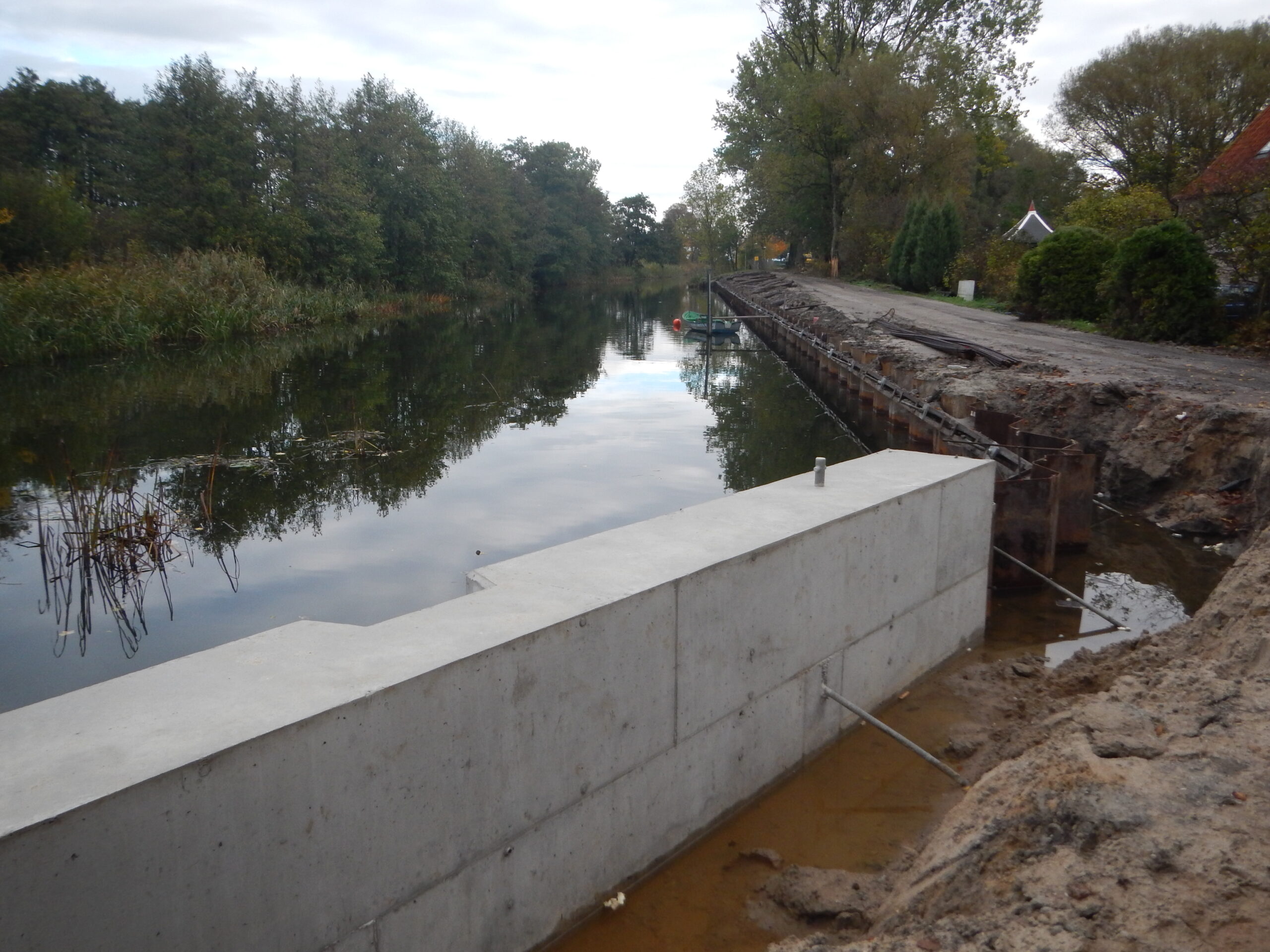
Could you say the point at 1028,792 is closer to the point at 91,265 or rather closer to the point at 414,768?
the point at 414,768

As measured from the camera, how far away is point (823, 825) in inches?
183

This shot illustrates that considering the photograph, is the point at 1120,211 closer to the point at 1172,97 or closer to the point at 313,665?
the point at 1172,97

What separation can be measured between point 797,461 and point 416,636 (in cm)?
1051

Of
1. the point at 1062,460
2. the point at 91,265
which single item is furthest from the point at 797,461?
the point at 91,265

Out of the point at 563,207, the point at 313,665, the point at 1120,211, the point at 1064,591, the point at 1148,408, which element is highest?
the point at 563,207

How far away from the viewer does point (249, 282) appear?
3055 cm

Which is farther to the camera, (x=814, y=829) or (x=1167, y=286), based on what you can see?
(x=1167, y=286)

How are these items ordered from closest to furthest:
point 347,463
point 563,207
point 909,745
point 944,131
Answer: point 909,745 → point 347,463 → point 944,131 → point 563,207

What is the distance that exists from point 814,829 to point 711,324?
27485mm

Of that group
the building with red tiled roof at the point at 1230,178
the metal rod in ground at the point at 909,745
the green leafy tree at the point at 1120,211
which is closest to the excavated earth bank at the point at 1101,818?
the metal rod in ground at the point at 909,745

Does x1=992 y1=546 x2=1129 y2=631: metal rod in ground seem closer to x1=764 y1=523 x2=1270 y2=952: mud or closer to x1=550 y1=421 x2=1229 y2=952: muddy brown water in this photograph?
x1=550 y1=421 x2=1229 y2=952: muddy brown water

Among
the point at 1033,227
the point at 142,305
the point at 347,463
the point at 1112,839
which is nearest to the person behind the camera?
the point at 1112,839

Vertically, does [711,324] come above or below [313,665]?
→ below

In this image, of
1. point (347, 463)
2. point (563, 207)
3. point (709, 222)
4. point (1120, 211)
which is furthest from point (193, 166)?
point (709, 222)
